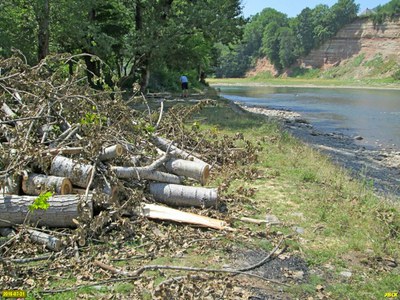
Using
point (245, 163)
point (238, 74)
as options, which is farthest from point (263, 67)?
point (245, 163)

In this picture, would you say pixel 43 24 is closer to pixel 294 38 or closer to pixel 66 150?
pixel 66 150

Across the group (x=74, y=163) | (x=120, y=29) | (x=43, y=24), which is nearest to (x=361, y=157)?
(x=74, y=163)

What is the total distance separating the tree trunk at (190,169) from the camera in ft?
23.6

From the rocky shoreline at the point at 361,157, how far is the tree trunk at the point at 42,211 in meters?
7.01

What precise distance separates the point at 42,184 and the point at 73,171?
0.46 m

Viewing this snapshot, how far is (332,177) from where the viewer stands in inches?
368

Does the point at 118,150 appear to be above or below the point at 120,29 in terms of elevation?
below

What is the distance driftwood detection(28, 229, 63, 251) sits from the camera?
5.29 metres

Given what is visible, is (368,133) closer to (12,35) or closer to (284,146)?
(284,146)

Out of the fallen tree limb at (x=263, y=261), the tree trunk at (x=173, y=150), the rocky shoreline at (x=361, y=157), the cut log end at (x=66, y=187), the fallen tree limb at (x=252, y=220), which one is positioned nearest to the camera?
the fallen tree limb at (x=263, y=261)

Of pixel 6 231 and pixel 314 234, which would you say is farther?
pixel 314 234

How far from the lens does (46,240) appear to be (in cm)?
535

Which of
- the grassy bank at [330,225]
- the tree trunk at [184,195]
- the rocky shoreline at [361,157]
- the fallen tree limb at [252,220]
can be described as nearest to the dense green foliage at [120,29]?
the rocky shoreline at [361,157]

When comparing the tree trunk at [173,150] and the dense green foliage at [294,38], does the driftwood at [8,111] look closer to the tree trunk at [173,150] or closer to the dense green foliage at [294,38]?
the tree trunk at [173,150]
